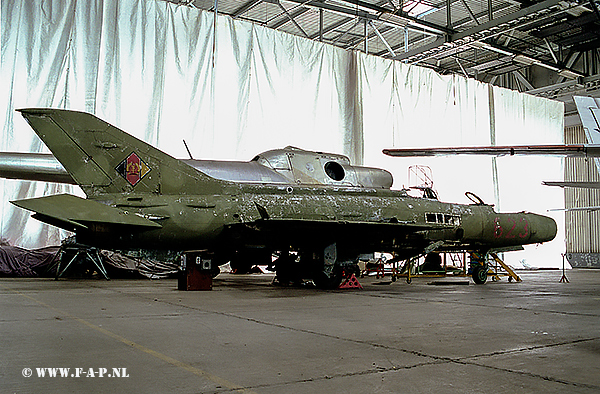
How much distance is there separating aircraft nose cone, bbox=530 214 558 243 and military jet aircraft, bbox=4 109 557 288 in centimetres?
99

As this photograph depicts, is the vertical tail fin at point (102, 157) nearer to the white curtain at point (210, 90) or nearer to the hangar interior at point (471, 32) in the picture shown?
the white curtain at point (210, 90)

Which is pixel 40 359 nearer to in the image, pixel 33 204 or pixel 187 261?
pixel 33 204

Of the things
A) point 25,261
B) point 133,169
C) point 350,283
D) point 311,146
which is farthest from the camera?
point 311,146

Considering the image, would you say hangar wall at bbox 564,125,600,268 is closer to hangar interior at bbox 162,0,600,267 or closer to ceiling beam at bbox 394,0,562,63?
hangar interior at bbox 162,0,600,267

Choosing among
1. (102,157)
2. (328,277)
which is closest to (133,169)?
(102,157)

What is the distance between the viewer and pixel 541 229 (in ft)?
39.6

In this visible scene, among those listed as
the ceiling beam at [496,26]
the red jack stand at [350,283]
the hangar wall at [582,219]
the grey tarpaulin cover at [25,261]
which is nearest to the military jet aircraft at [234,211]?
the red jack stand at [350,283]

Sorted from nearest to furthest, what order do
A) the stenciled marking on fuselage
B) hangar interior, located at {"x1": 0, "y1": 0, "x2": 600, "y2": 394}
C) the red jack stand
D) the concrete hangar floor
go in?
the concrete hangar floor → hangar interior, located at {"x1": 0, "y1": 0, "x2": 600, "y2": 394} → the red jack stand → the stenciled marking on fuselage

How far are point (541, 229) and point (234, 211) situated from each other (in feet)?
25.8

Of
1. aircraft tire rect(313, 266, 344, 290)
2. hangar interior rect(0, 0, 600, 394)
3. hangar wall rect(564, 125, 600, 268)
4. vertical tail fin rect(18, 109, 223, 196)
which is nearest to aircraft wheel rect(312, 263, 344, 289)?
aircraft tire rect(313, 266, 344, 290)

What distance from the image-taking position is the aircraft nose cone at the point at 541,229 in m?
12.0

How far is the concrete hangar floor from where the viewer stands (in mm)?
2568

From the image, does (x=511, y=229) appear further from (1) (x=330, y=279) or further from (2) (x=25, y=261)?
(2) (x=25, y=261)

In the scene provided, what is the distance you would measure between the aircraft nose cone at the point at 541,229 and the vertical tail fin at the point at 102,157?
8.43 metres
